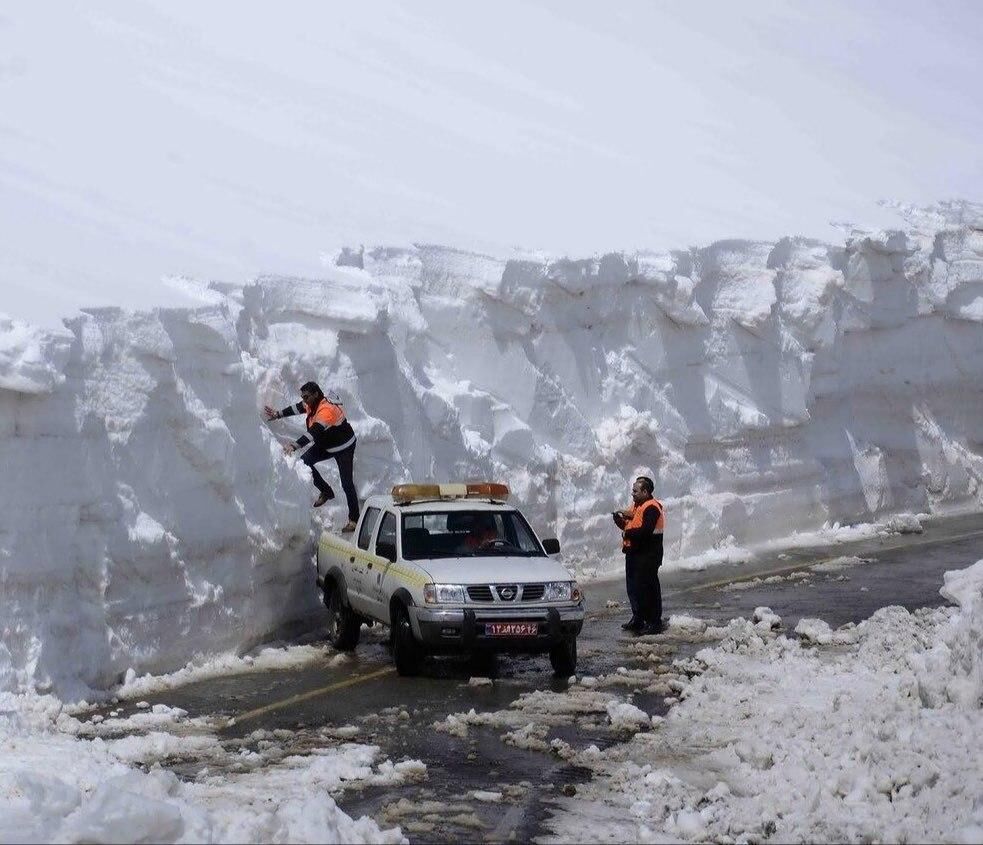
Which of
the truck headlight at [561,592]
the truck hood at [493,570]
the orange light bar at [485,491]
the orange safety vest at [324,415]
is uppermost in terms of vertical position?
the orange safety vest at [324,415]

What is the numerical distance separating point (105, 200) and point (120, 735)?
32.3 ft

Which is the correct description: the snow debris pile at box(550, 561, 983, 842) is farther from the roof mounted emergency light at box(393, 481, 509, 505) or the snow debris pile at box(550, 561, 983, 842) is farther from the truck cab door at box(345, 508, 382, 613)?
the truck cab door at box(345, 508, 382, 613)

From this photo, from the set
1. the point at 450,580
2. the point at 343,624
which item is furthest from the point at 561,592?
the point at 343,624

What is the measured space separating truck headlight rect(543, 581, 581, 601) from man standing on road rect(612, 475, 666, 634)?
8.74 feet

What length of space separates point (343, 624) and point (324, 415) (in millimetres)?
2512

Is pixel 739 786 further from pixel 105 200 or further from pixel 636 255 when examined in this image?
pixel 636 255

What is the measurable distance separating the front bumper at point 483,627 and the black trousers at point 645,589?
2933 millimetres

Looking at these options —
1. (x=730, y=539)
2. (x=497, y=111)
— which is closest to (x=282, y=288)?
(x=730, y=539)

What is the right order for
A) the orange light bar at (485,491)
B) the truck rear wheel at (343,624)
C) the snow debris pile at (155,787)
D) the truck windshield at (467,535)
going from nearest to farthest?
the snow debris pile at (155,787) < the truck windshield at (467,535) < the truck rear wheel at (343,624) < the orange light bar at (485,491)

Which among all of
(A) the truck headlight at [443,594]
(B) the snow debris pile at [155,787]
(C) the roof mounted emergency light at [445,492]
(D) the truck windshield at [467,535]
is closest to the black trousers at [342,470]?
(C) the roof mounted emergency light at [445,492]

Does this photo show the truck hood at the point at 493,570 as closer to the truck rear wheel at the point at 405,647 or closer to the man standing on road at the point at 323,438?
the truck rear wheel at the point at 405,647

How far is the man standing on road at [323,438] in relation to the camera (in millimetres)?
16703

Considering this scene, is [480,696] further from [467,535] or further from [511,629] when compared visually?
[467,535]

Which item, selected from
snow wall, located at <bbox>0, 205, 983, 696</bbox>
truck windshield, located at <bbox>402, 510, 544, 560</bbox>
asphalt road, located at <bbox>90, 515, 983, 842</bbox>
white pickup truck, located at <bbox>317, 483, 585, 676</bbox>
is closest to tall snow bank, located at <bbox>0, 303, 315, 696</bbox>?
snow wall, located at <bbox>0, 205, 983, 696</bbox>
